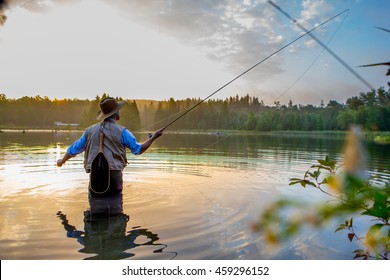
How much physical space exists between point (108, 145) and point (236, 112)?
235 feet

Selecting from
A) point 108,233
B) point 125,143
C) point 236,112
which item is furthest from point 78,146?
point 236,112

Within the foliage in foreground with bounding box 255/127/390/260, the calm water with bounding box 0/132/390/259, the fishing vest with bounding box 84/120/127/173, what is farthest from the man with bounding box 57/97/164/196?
the foliage in foreground with bounding box 255/127/390/260

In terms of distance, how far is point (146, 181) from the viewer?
905 cm

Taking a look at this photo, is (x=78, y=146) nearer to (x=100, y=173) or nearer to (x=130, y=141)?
(x=100, y=173)

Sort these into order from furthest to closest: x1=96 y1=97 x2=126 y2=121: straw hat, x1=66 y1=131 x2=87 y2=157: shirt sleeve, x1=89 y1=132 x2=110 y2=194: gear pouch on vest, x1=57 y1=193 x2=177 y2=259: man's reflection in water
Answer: x1=66 y1=131 x2=87 y2=157: shirt sleeve < x1=96 y1=97 x2=126 y2=121: straw hat < x1=89 y1=132 x2=110 y2=194: gear pouch on vest < x1=57 y1=193 x2=177 y2=259: man's reflection in water

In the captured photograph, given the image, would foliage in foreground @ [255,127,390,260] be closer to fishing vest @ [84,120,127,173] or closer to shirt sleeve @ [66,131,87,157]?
fishing vest @ [84,120,127,173]

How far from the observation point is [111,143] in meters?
5.36

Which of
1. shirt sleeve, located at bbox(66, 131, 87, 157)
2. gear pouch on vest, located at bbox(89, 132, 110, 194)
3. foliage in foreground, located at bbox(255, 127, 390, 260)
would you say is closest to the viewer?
foliage in foreground, located at bbox(255, 127, 390, 260)

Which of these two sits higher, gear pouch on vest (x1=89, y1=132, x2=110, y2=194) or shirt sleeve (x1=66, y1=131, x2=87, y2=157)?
shirt sleeve (x1=66, y1=131, x2=87, y2=157)

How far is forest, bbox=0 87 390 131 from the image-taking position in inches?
67.2

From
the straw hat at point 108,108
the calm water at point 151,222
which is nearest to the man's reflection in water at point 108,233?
the calm water at point 151,222

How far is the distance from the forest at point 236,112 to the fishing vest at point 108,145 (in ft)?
2.54

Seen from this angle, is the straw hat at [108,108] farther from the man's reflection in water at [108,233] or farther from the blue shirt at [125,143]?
the man's reflection in water at [108,233]
